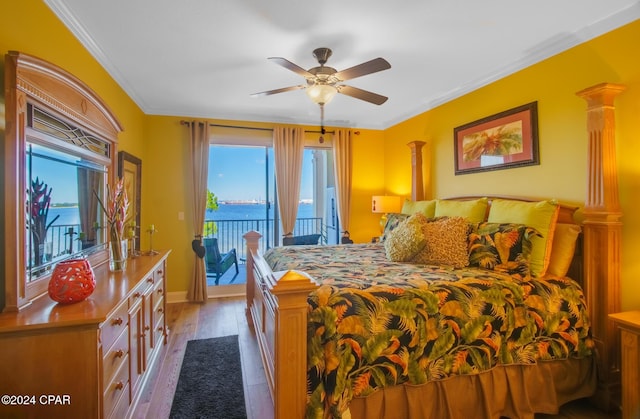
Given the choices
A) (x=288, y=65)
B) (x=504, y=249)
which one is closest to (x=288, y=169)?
(x=288, y=65)

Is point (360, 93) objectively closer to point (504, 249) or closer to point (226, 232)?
point (504, 249)

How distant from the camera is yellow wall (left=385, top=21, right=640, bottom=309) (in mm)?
2084

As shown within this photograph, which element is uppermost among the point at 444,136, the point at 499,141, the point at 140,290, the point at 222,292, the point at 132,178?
the point at 444,136

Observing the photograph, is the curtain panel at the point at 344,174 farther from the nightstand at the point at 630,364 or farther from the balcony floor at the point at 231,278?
the nightstand at the point at 630,364

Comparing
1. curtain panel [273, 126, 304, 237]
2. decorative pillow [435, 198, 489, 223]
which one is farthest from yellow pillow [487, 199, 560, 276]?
curtain panel [273, 126, 304, 237]

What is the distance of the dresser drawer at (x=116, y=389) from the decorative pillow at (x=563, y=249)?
284 centimetres

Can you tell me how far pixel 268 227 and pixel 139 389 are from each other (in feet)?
9.89

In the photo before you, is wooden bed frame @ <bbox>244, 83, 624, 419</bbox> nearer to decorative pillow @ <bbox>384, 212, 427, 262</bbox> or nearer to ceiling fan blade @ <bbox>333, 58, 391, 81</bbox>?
decorative pillow @ <bbox>384, 212, 427, 262</bbox>

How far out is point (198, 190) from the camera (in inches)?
169

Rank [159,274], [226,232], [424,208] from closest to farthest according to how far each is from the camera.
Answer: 1. [159,274]
2. [424,208]
3. [226,232]

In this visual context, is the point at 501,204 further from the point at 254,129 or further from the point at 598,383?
the point at 254,129

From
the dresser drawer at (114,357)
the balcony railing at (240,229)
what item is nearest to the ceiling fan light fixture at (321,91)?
the dresser drawer at (114,357)

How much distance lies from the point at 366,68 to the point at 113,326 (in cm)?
223

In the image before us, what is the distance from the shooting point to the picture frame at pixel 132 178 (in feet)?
10.4
